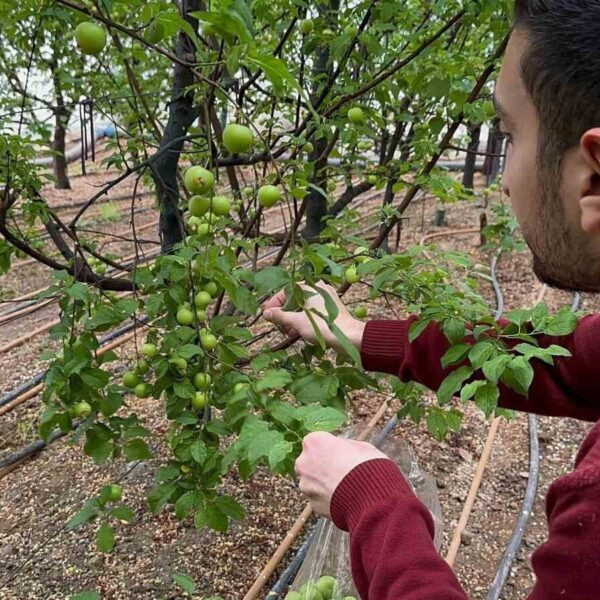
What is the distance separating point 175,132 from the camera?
1869mm

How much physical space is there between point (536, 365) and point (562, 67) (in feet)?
2.73

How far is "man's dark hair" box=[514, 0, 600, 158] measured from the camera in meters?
0.78

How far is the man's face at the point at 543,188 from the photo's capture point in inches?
32.9

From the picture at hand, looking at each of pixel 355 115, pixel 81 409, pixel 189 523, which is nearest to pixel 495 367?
pixel 81 409

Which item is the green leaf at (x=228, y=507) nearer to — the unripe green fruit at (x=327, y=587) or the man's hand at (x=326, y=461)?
the man's hand at (x=326, y=461)

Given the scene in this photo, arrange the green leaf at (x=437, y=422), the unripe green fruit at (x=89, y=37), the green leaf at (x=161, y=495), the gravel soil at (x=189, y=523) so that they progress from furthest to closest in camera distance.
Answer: the gravel soil at (x=189, y=523), the green leaf at (x=437, y=422), the green leaf at (x=161, y=495), the unripe green fruit at (x=89, y=37)

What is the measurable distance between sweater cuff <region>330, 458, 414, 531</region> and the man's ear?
505mm

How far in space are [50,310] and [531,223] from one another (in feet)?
16.1

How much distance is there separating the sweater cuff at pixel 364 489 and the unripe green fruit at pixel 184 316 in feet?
1.89

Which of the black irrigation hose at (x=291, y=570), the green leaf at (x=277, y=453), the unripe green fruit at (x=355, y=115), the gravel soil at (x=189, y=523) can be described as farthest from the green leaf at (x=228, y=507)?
the unripe green fruit at (x=355, y=115)

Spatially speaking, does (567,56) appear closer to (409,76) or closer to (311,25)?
(409,76)

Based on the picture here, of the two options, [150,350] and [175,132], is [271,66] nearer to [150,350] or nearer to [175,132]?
[150,350]

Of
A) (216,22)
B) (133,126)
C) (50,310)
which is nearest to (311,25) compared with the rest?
(133,126)

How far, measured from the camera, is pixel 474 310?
1437 millimetres
